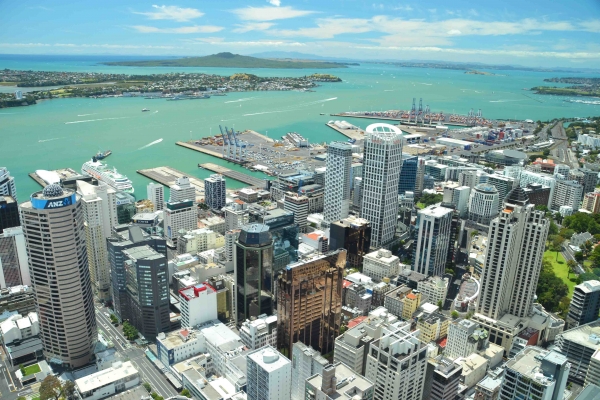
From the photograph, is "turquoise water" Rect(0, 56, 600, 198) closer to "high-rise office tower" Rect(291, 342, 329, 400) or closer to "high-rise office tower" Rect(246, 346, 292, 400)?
"high-rise office tower" Rect(291, 342, 329, 400)

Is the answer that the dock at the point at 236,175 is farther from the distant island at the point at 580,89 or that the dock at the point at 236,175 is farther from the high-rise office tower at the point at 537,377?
the distant island at the point at 580,89

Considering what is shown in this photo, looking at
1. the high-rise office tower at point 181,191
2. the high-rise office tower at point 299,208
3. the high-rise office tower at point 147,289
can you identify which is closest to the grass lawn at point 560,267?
the high-rise office tower at point 299,208

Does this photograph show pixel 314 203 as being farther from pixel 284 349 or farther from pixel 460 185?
pixel 284 349

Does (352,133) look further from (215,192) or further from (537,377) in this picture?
(537,377)

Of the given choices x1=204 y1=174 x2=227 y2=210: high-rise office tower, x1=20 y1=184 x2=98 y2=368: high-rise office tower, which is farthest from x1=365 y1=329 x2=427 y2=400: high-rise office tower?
x1=204 y1=174 x2=227 y2=210: high-rise office tower

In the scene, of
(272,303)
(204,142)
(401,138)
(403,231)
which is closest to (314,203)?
(403,231)

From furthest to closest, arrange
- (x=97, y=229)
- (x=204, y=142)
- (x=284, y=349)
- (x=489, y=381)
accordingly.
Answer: (x=204, y=142) < (x=97, y=229) < (x=284, y=349) < (x=489, y=381)
